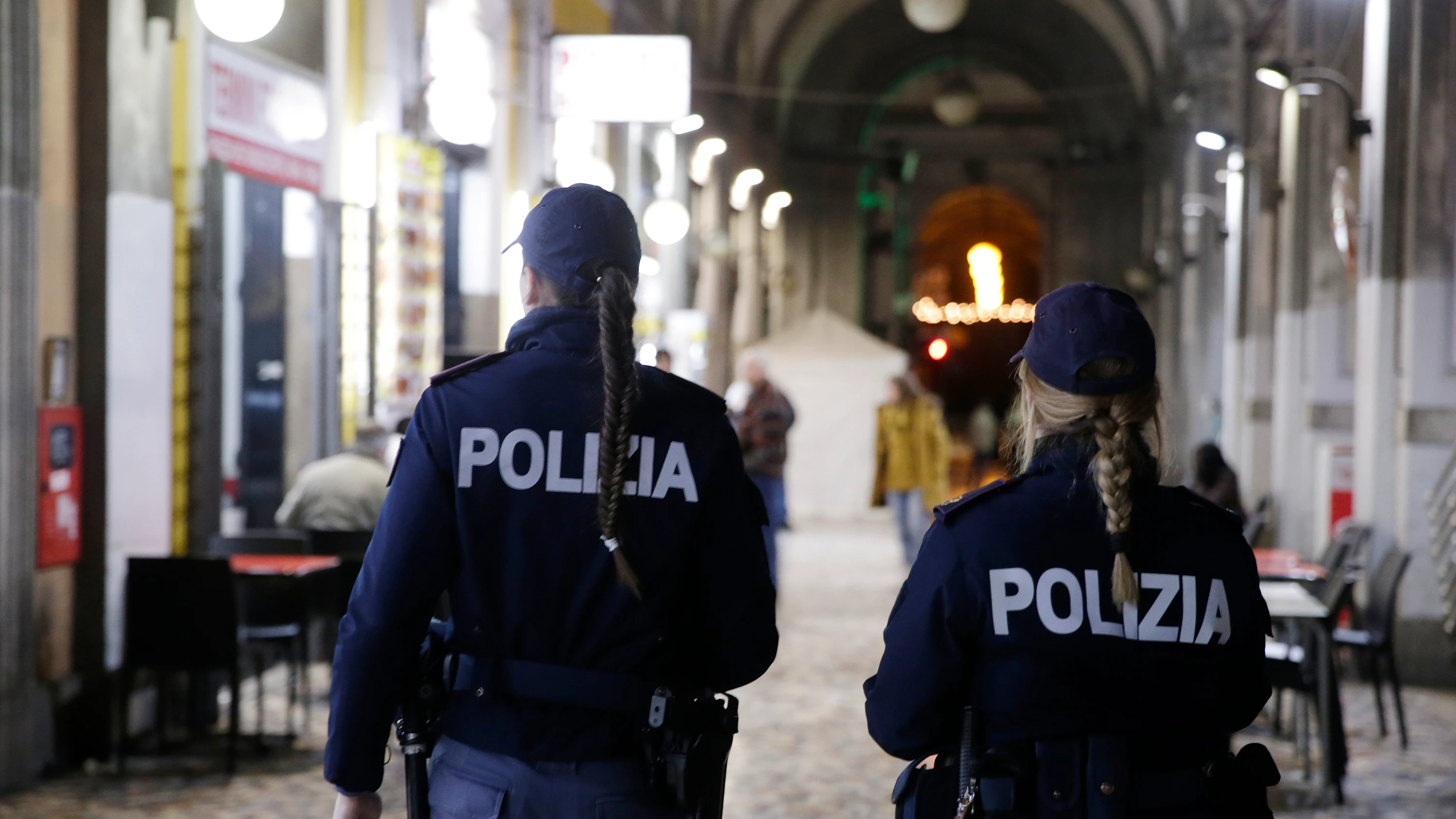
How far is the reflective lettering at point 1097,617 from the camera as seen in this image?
2.13 meters

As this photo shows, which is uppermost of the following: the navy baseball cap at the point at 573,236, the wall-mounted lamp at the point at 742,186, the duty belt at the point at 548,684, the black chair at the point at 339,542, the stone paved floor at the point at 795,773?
the wall-mounted lamp at the point at 742,186

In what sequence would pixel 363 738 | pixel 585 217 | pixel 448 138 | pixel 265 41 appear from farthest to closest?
pixel 448 138
pixel 265 41
pixel 585 217
pixel 363 738

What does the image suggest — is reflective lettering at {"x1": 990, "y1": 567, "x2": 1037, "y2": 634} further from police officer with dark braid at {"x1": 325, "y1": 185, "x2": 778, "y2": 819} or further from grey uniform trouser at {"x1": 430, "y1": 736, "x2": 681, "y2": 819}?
grey uniform trouser at {"x1": 430, "y1": 736, "x2": 681, "y2": 819}

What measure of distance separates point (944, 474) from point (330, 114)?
6105mm

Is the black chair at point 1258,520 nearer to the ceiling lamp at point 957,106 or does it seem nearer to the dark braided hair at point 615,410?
the dark braided hair at point 615,410

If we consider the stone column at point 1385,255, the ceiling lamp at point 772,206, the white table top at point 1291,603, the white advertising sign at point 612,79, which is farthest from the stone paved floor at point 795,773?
the ceiling lamp at point 772,206

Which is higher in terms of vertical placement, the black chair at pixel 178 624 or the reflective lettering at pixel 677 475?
the reflective lettering at pixel 677 475

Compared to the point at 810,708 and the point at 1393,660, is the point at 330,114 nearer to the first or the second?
the point at 810,708

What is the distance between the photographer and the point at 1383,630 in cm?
733

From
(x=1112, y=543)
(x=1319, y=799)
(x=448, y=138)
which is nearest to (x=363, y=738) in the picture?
(x=1112, y=543)

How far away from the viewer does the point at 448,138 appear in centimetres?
1162

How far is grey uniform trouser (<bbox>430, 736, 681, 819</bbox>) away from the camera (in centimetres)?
233

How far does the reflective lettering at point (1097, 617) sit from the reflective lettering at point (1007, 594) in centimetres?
8

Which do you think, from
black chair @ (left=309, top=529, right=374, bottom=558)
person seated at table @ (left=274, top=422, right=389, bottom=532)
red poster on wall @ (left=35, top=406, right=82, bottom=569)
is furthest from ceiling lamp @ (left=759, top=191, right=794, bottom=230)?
red poster on wall @ (left=35, top=406, right=82, bottom=569)
